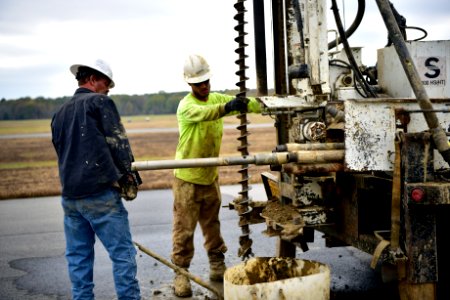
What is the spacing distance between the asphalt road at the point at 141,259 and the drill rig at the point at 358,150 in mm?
671

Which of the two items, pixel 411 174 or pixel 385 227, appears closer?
pixel 411 174

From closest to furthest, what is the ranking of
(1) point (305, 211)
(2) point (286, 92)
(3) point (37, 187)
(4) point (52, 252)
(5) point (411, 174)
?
(5) point (411, 174), (1) point (305, 211), (2) point (286, 92), (4) point (52, 252), (3) point (37, 187)

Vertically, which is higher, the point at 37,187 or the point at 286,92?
the point at 286,92

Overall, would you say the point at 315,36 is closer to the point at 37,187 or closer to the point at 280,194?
the point at 280,194

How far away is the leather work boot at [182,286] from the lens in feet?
Answer: 19.1

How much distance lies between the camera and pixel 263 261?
4941 millimetres

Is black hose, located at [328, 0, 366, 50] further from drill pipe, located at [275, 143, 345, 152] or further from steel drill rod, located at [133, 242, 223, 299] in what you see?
steel drill rod, located at [133, 242, 223, 299]

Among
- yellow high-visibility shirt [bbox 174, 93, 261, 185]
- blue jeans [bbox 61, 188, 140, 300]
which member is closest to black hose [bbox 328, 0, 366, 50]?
yellow high-visibility shirt [bbox 174, 93, 261, 185]

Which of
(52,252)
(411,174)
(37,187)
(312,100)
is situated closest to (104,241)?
(312,100)

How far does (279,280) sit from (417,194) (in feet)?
3.68

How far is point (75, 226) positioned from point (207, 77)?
6.41 ft

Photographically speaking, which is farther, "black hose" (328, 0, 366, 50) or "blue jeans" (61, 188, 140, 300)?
"black hose" (328, 0, 366, 50)

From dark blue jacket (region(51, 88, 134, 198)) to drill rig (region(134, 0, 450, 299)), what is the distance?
0.42m

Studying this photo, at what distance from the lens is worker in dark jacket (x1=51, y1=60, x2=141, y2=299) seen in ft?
15.9
